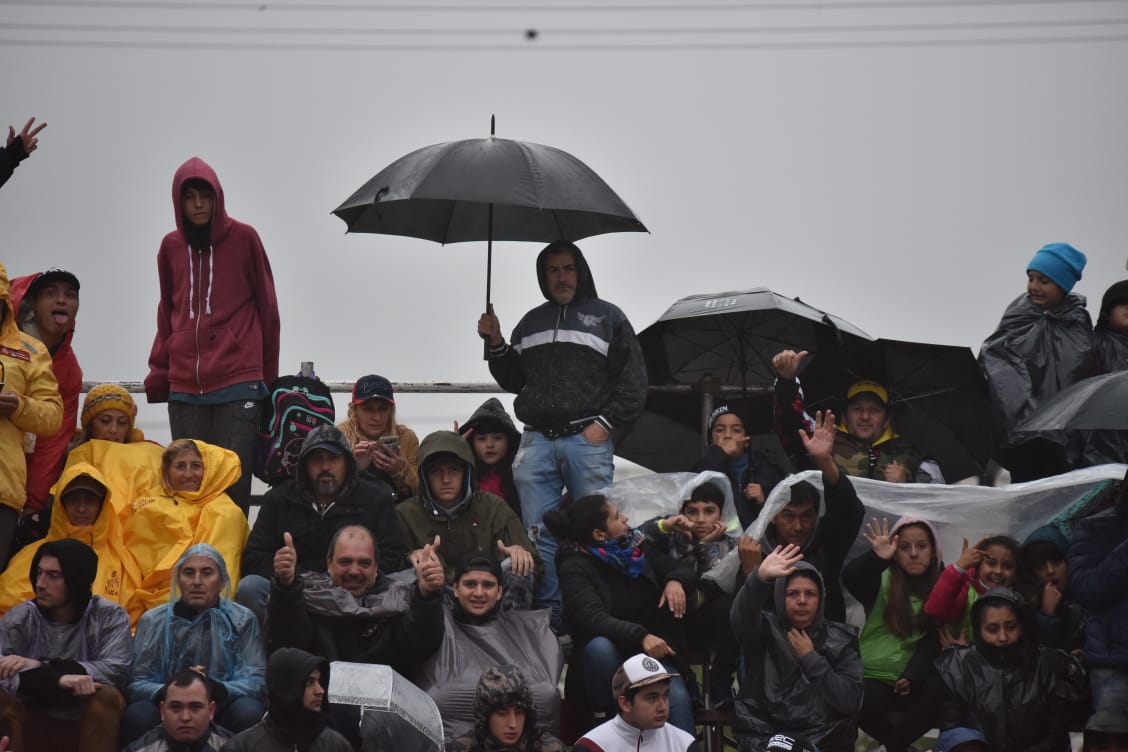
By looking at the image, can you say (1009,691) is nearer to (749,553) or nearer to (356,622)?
(749,553)

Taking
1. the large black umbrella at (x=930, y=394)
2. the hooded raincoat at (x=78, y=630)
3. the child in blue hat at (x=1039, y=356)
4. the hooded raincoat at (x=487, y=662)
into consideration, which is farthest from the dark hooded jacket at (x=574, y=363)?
the hooded raincoat at (x=78, y=630)

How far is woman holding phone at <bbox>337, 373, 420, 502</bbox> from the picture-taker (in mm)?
8203

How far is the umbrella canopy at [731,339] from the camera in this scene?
8844mm

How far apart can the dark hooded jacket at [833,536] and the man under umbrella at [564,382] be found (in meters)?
0.98

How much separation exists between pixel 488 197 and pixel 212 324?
1.55m

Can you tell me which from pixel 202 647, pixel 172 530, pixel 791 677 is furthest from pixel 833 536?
pixel 172 530

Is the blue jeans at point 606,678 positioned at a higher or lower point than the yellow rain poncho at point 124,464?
lower

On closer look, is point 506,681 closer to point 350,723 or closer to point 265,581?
point 350,723

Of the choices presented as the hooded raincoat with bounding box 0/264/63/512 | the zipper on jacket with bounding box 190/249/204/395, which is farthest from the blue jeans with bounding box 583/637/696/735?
the hooded raincoat with bounding box 0/264/63/512

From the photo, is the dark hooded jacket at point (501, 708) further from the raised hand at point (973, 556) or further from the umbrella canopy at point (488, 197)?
the umbrella canopy at point (488, 197)

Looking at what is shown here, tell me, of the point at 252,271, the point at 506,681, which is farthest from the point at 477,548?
the point at 252,271

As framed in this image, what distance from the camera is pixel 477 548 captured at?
7.62 m

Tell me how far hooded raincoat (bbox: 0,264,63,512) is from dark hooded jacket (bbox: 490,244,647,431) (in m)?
2.21

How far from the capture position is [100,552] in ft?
24.5
